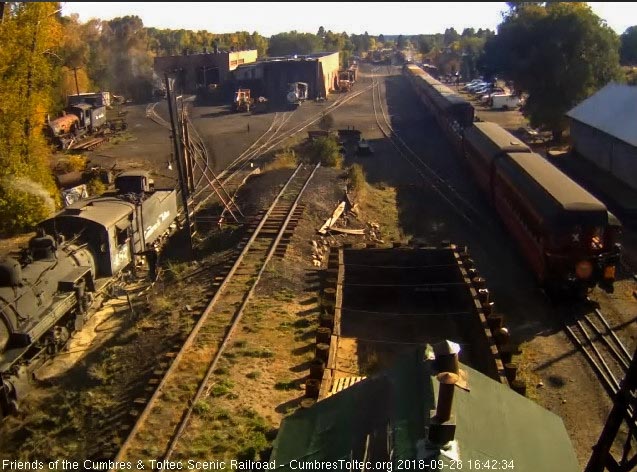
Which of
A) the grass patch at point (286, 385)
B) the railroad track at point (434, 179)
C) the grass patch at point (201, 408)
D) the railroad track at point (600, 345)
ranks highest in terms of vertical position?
the railroad track at point (434, 179)

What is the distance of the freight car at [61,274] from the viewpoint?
10.8m

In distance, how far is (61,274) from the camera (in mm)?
12586

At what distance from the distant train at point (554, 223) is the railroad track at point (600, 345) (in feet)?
Answer: 2.33

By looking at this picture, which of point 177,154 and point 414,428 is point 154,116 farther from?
point 414,428

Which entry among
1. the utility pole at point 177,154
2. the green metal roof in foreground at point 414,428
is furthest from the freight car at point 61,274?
the green metal roof in foreground at point 414,428

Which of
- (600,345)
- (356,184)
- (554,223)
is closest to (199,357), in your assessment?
(600,345)

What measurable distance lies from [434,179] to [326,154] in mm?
5951

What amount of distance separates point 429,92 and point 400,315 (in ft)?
121

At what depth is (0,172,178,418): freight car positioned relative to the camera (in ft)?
35.3

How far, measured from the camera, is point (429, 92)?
160 ft

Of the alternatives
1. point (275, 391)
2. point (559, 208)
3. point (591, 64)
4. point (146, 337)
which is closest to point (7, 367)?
point (146, 337)

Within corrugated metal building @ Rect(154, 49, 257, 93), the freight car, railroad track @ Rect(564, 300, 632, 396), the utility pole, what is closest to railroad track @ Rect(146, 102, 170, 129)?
corrugated metal building @ Rect(154, 49, 257, 93)

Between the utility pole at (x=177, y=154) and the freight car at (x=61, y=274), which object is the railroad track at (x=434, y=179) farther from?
the freight car at (x=61, y=274)

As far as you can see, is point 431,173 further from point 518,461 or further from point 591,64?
point 518,461
